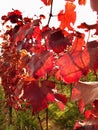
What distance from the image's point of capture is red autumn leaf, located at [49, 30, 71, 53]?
1040 mm

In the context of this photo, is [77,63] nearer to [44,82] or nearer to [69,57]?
[69,57]

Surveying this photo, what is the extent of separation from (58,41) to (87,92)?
33 centimetres

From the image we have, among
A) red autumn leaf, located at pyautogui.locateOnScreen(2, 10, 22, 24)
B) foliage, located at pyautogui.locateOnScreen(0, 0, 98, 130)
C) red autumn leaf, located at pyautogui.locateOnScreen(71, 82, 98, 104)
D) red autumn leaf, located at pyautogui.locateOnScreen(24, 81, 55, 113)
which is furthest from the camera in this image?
red autumn leaf, located at pyautogui.locateOnScreen(2, 10, 22, 24)

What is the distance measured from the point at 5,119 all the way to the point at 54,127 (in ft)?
3.18

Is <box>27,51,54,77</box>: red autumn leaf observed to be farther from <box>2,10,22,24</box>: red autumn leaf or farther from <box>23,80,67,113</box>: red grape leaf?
<box>2,10,22,24</box>: red autumn leaf

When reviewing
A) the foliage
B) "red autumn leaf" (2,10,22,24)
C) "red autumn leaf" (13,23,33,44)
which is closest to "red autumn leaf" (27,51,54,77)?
the foliage

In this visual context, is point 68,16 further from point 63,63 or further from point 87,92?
point 87,92

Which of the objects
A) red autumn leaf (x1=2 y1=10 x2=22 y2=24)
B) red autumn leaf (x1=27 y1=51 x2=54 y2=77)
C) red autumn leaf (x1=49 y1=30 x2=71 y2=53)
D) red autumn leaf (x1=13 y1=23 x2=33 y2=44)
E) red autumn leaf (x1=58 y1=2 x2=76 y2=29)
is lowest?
red autumn leaf (x1=27 y1=51 x2=54 y2=77)

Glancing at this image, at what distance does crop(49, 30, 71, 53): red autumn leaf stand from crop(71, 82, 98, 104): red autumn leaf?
0.73 ft

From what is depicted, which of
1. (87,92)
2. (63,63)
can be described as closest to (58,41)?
(63,63)

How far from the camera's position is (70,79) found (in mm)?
890

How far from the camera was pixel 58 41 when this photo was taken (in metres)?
1.07

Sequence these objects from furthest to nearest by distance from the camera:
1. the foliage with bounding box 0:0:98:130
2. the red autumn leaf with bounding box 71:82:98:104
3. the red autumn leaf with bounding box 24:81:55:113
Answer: the red autumn leaf with bounding box 24:81:55:113, the foliage with bounding box 0:0:98:130, the red autumn leaf with bounding box 71:82:98:104

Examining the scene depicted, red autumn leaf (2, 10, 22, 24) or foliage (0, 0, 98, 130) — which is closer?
foliage (0, 0, 98, 130)
